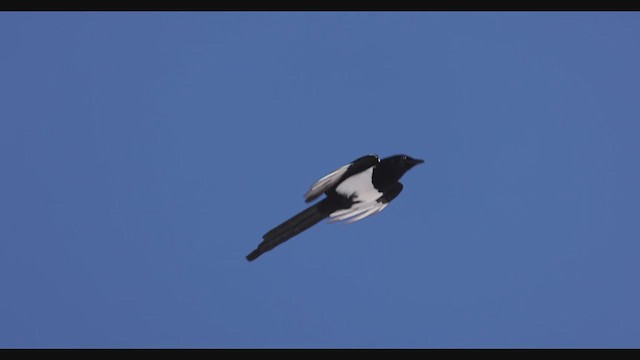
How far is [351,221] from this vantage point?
707 cm

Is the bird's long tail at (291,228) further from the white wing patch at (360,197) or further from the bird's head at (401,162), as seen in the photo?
the bird's head at (401,162)

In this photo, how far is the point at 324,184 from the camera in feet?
21.9

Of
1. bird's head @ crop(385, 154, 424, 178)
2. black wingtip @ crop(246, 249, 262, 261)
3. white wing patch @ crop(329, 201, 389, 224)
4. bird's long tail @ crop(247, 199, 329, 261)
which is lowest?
black wingtip @ crop(246, 249, 262, 261)

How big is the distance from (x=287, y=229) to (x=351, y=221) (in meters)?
0.81

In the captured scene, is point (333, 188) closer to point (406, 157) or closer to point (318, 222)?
point (318, 222)

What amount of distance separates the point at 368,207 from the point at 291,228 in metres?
1.04

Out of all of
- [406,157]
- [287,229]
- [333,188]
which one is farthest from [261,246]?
[406,157]

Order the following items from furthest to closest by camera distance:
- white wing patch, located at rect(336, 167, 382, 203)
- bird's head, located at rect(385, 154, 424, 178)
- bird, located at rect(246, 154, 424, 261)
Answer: bird's head, located at rect(385, 154, 424, 178)
white wing patch, located at rect(336, 167, 382, 203)
bird, located at rect(246, 154, 424, 261)

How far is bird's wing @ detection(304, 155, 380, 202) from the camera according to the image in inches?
259

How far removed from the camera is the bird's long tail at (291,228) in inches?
266

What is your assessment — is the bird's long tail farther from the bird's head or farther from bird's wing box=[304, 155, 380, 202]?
the bird's head

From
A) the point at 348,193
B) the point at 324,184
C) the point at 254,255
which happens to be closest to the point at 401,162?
the point at 348,193

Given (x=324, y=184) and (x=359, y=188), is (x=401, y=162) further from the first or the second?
(x=324, y=184)

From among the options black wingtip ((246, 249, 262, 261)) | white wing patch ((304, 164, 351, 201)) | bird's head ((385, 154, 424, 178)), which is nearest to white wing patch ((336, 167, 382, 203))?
white wing patch ((304, 164, 351, 201))
